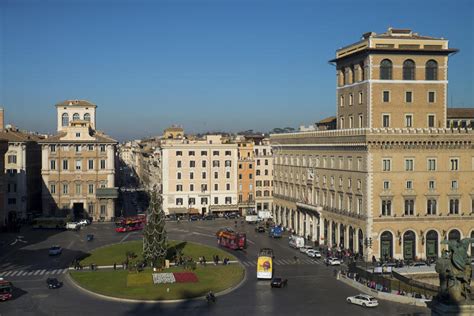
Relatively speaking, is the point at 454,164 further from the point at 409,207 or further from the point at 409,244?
the point at 409,244

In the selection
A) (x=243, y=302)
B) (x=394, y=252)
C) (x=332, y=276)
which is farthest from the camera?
(x=394, y=252)

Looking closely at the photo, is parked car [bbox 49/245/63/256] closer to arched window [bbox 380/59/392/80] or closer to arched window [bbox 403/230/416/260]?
arched window [bbox 403/230/416/260]

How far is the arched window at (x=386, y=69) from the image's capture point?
80750 mm

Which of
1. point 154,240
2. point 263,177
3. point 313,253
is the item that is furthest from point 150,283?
point 263,177

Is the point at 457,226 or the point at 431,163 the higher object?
the point at 431,163

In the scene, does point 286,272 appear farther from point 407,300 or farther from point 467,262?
point 467,262

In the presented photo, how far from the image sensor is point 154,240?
2697 inches

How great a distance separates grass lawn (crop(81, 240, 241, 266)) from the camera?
73875 mm

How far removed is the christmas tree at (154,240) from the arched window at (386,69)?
109 feet

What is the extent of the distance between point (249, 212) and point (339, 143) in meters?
44.0

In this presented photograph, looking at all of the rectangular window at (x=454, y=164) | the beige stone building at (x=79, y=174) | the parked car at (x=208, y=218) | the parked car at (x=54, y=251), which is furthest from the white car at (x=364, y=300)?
the beige stone building at (x=79, y=174)

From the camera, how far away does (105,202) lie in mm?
113500

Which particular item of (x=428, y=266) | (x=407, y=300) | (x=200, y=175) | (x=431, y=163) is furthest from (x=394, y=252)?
(x=200, y=175)

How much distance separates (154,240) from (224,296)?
14458 mm
